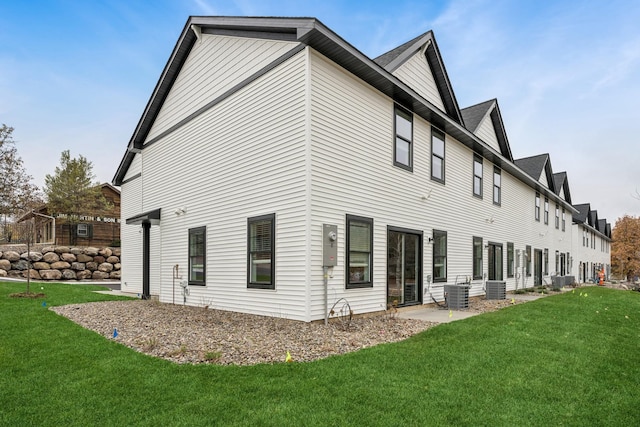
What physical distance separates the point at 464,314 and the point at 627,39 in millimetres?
12135

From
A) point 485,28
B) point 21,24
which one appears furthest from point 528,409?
point 21,24

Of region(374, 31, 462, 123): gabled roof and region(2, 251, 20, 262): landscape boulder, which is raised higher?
region(374, 31, 462, 123): gabled roof

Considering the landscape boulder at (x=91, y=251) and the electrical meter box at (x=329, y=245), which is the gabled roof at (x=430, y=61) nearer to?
the electrical meter box at (x=329, y=245)

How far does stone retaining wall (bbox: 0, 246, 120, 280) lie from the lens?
20.3 meters

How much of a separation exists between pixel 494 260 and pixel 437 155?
19.5 feet

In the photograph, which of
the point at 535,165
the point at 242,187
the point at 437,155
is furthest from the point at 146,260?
the point at 535,165

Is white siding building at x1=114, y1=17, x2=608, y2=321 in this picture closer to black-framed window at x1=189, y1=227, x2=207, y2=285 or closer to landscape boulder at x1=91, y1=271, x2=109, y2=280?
black-framed window at x1=189, y1=227, x2=207, y2=285

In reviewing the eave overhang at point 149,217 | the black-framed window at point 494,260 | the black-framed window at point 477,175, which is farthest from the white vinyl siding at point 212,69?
the black-framed window at point 494,260

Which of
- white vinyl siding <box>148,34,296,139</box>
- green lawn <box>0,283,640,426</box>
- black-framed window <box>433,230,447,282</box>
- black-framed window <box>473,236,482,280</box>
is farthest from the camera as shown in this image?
black-framed window <box>473,236,482,280</box>

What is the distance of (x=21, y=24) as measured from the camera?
13211 mm

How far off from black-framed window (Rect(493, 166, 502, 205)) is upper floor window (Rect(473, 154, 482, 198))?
63.2 inches

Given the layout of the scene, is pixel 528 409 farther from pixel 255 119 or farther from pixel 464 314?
pixel 255 119

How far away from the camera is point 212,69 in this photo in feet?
34.4

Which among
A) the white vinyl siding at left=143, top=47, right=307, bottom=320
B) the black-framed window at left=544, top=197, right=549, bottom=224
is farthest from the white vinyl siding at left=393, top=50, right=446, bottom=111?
the black-framed window at left=544, top=197, right=549, bottom=224
